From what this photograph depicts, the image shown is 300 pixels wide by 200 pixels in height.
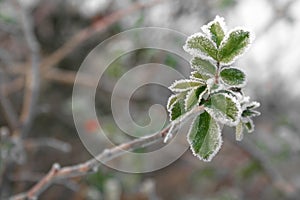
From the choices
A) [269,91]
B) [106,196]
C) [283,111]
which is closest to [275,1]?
[269,91]

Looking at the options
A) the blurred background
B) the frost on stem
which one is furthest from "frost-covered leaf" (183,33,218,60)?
the blurred background

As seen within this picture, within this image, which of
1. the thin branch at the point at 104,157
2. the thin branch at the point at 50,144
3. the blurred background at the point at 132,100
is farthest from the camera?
the blurred background at the point at 132,100

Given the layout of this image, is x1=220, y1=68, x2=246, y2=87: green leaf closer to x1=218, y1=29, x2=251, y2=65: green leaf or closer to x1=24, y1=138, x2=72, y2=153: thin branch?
x1=218, y1=29, x2=251, y2=65: green leaf

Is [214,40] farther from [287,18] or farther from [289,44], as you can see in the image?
[289,44]

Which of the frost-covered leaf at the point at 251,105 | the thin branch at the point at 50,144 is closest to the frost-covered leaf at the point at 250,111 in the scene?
the frost-covered leaf at the point at 251,105

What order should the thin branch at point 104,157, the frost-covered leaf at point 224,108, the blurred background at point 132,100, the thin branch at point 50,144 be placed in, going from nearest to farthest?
the frost-covered leaf at point 224,108 < the thin branch at point 104,157 < the thin branch at point 50,144 < the blurred background at point 132,100

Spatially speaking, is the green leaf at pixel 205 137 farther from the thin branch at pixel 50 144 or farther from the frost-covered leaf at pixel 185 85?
the thin branch at pixel 50 144
